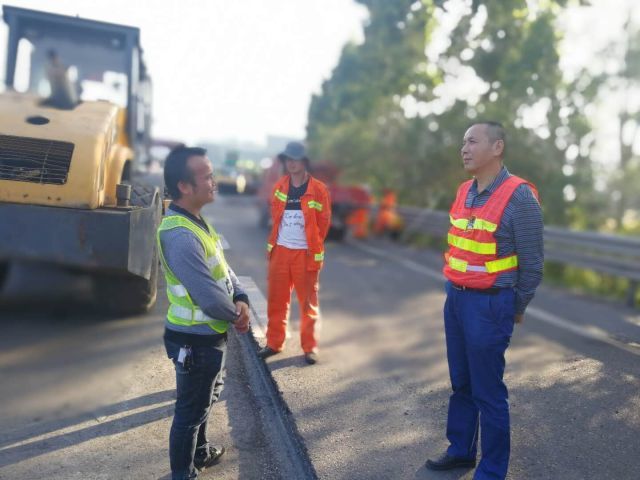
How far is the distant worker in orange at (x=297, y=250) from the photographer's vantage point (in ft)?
17.1

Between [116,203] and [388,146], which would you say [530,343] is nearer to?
[116,203]

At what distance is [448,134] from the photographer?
633 inches

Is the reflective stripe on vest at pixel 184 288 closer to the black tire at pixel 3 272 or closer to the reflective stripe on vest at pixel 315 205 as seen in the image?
the reflective stripe on vest at pixel 315 205

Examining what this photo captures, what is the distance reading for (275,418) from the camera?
416 cm

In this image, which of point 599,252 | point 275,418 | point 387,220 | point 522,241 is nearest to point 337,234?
point 387,220

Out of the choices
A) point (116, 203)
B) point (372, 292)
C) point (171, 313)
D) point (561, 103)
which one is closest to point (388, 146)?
point (561, 103)

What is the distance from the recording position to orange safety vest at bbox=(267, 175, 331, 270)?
520 cm

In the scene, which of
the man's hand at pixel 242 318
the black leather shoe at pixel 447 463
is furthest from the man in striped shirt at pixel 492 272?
the man's hand at pixel 242 318

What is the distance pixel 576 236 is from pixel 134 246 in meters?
7.46

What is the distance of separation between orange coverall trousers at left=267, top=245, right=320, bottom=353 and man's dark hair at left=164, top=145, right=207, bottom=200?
2.32 metres

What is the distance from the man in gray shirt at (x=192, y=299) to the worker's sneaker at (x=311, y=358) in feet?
6.90

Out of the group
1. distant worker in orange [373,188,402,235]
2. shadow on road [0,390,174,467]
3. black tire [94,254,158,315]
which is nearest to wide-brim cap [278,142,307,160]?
black tire [94,254,158,315]

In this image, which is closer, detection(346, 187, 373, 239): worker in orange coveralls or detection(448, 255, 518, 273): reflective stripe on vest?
detection(448, 255, 518, 273): reflective stripe on vest

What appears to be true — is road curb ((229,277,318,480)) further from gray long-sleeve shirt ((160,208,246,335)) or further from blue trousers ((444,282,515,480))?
blue trousers ((444,282,515,480))
